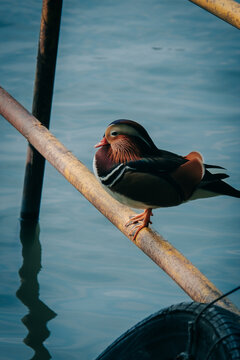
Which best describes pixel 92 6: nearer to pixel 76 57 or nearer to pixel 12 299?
pixel 76 57

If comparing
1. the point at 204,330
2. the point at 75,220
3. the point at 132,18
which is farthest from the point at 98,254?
the point at 132,18

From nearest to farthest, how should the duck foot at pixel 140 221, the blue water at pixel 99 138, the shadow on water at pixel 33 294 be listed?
the duck foot at pixel 140 221, the shadow on water at pixel 33 294, the blue water at pixel 99 138

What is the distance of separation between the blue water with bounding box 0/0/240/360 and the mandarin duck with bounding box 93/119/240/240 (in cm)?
111

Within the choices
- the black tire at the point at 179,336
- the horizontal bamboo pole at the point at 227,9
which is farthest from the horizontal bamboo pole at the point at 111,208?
the horizontal bamboo pole at the point at 227,9

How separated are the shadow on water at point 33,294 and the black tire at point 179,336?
40.7 inches

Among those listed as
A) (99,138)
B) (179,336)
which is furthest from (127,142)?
(99,138)

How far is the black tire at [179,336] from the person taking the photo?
1.47m

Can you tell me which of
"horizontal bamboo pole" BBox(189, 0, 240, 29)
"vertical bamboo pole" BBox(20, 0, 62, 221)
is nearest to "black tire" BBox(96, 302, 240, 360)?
"horizontal bamboo pole" BBox(189, 0, 240, 29)

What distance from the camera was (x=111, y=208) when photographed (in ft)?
7.01

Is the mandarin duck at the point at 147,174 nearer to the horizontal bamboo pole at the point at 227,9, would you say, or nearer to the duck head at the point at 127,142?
the duck head at the point at 127,142

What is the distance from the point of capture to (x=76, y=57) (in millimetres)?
5297

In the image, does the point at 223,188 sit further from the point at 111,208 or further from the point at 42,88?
the point at 42,88

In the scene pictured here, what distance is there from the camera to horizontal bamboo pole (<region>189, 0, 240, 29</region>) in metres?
2.10

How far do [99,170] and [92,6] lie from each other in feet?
15.1
